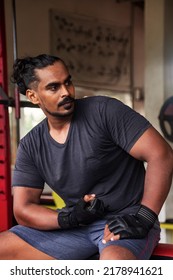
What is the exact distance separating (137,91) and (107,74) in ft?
2.24

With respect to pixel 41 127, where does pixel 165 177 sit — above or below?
below

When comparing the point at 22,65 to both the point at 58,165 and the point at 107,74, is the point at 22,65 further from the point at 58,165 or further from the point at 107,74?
the point at 107,74

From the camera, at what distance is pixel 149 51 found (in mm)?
3902

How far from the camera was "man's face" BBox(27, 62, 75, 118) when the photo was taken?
171 centimetres

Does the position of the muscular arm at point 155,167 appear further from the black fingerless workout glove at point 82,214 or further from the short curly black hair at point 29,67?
the short curly black hair at point 29,67

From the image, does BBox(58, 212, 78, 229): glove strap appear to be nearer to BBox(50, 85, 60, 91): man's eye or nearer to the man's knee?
the man's knee

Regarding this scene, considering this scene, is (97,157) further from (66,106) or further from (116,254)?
(116,254)

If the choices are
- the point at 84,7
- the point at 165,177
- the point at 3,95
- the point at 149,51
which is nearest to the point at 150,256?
the point at 165,177

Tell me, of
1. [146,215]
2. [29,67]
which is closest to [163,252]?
[146,215]

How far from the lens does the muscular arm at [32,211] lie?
1.80 m

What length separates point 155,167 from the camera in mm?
1597

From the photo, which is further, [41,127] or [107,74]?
[107,74]

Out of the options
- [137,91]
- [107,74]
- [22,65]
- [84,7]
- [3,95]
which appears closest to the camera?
[22,65]

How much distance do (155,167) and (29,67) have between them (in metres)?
0.61
